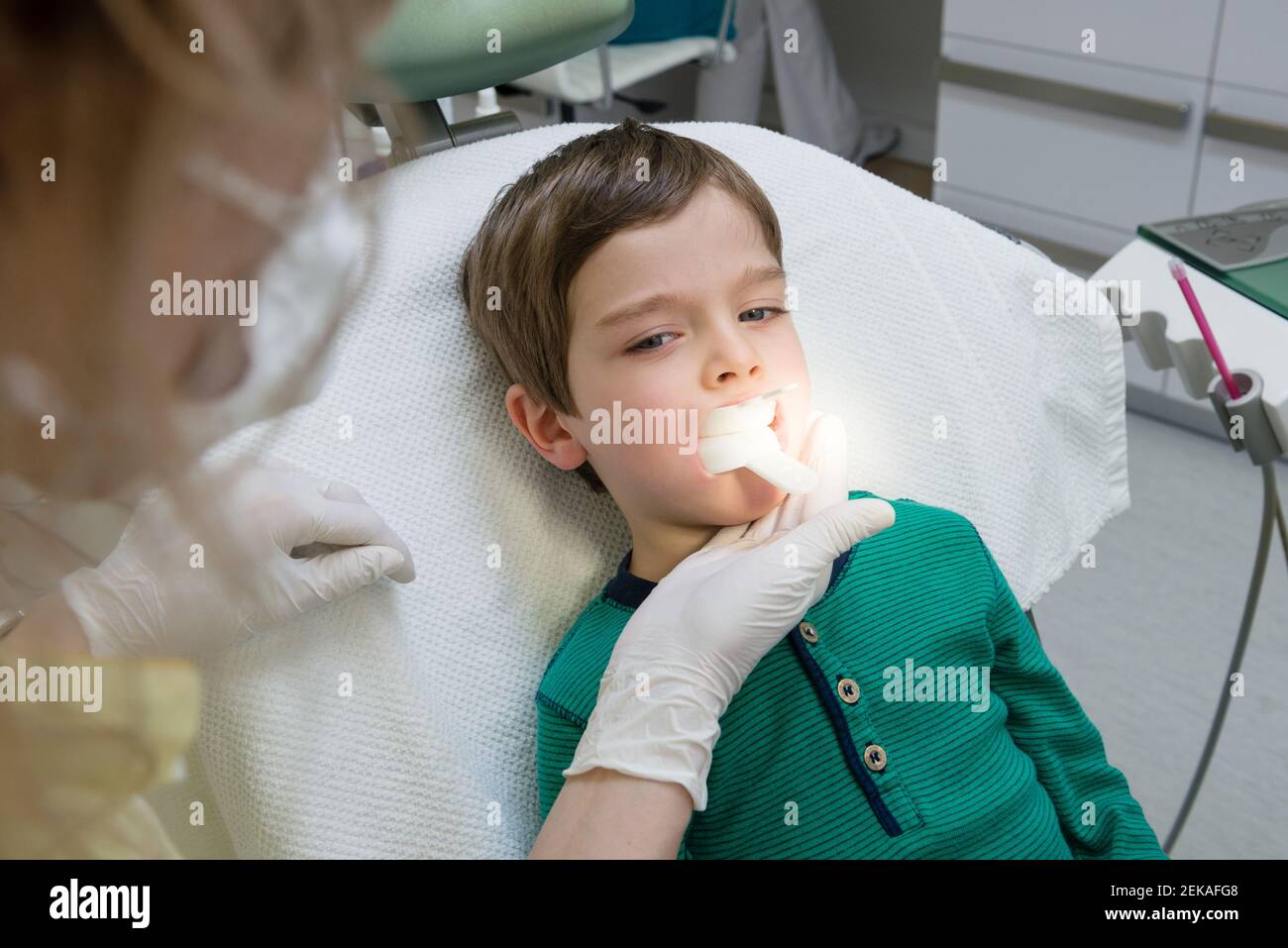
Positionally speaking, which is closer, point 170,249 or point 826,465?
point 170,249

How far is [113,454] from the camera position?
402mm

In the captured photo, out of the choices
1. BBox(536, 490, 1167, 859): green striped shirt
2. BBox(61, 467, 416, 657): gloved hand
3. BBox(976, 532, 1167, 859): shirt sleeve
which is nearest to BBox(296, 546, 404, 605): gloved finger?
BBox(61, 467, 416, 657): gloved hand

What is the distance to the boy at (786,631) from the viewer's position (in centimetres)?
102

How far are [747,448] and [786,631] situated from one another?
16 cm

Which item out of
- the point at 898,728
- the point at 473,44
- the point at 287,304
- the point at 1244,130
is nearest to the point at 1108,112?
the point at 1244,130

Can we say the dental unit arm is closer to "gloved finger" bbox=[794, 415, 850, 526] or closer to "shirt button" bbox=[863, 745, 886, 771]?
"gloved finger" bbox=[794, 415, 850, 526]

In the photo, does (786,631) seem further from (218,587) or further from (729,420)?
(218,587)

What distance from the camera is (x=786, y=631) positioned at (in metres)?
0.99

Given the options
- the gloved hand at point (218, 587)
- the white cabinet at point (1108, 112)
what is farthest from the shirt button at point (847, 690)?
the white cabinet at point (1108, 112)

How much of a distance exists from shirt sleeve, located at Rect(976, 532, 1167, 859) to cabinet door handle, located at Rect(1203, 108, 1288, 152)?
1.52 metres

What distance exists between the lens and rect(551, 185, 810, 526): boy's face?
1.06 metres

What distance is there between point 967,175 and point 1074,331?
1.52 metres
